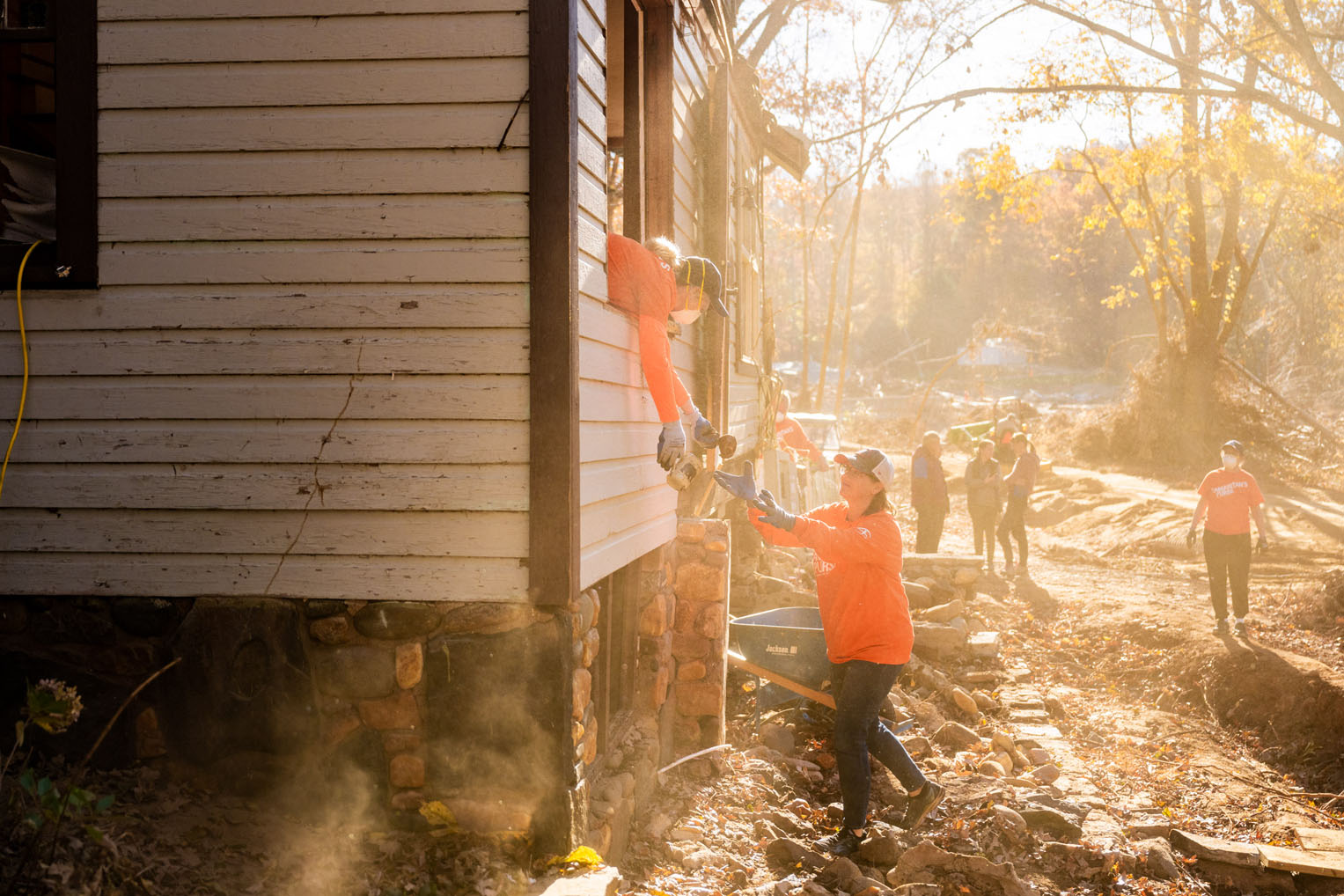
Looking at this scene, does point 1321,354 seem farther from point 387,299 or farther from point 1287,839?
point 387,299

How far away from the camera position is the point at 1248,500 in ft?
32.0

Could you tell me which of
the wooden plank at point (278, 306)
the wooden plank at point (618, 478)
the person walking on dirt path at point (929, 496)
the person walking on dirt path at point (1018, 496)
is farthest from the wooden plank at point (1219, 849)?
the person walking on dirt path at point (1018, 496)

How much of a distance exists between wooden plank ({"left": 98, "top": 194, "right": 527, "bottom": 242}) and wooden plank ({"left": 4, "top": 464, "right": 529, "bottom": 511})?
3.06 feet

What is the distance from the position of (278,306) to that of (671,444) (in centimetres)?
176

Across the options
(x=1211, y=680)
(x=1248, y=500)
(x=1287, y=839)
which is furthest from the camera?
(x=1248, y=500)

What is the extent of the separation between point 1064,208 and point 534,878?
52631mm

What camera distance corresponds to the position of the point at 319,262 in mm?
3852

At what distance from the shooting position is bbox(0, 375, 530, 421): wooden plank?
380 centimetres

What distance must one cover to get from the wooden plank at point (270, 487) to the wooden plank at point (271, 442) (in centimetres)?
3

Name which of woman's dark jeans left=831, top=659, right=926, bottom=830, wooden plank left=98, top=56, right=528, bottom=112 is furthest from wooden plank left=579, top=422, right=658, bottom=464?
woman's dark jeans left=831, top=659, right=926, bottom=830

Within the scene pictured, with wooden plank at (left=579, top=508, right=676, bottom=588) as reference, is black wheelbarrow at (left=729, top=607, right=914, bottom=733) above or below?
below

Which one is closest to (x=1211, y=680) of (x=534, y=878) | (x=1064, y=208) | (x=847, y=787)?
(x=847, y=787)

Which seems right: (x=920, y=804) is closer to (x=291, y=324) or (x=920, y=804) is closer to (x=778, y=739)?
(x=778, y=739)

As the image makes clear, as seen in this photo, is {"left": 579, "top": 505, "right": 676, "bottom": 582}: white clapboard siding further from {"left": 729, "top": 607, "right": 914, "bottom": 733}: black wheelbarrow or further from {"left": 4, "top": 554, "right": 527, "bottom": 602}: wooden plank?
{"left": 729, "top": 607, "right": 914, "bottom": 733}: black wheelbarrow
